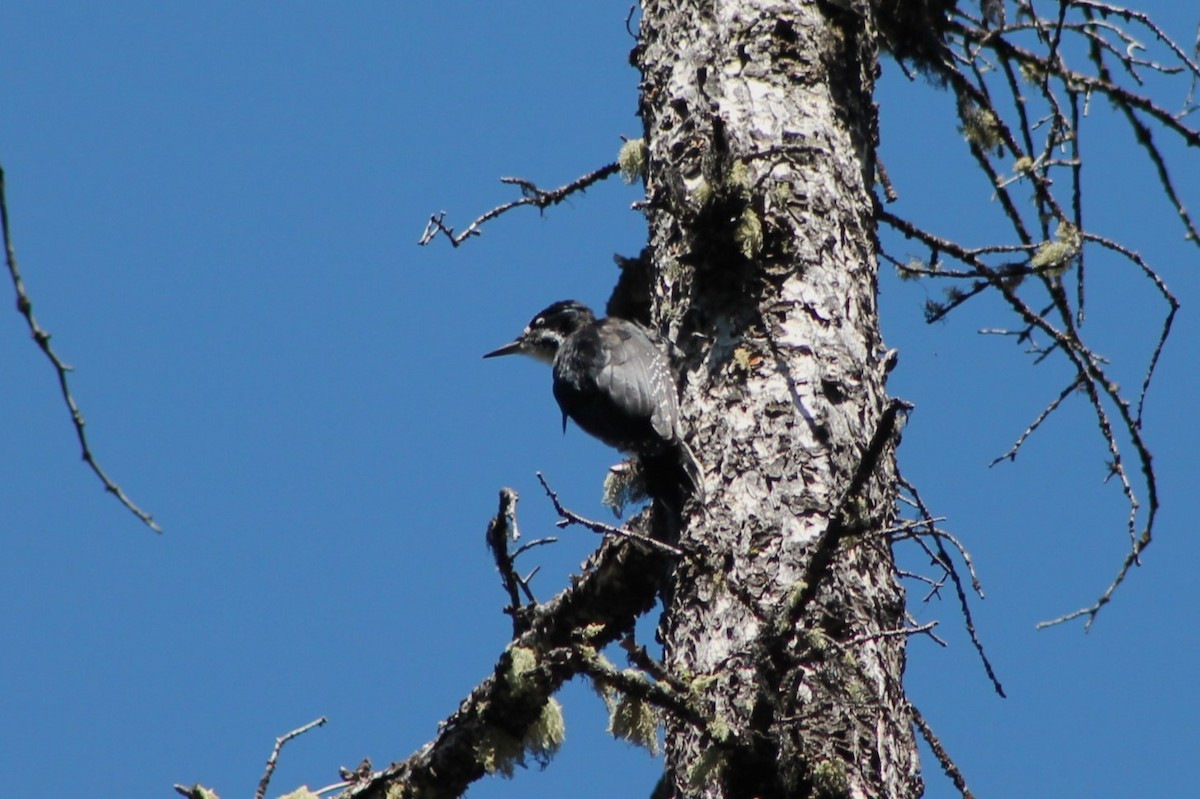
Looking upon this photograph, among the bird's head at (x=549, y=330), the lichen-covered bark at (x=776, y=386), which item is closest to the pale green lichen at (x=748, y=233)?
the lichen-covered bark at (x=776, y=386)

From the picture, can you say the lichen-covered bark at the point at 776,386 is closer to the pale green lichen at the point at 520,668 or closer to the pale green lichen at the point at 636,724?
the pale green lichen at the point at 636,724

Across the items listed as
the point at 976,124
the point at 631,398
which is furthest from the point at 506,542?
the point at 976,124

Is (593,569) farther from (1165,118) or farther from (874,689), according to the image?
(1165,118)

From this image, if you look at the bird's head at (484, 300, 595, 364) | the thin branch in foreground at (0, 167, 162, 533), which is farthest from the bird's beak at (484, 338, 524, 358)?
the thin branch in foreground at (0, 167, 162, 533)

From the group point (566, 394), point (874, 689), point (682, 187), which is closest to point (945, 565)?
point (874, 689)

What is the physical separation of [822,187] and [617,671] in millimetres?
2090

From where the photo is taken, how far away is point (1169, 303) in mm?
4516

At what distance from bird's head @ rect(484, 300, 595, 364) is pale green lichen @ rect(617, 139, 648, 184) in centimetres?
153

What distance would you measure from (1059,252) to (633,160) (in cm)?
152

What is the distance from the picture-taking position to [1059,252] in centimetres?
459

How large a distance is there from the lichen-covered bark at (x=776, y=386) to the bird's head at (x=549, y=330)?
1.81m

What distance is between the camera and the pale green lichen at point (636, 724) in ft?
12.5

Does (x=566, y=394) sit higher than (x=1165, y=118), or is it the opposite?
(x=566, y=394)

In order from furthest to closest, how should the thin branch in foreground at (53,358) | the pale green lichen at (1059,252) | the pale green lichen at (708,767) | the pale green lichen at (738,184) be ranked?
the pale green lichen at (1059,252) → the pale green lichen at (738,184) → the pale green lichen at (708,767) → the thin branch in foreground at (53,358)
